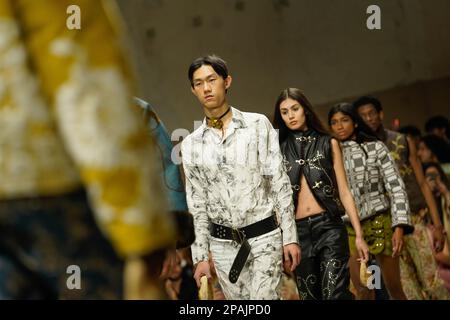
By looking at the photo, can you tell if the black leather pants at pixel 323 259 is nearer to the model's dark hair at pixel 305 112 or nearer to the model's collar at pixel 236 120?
the model's dark hair at pixel 305 112

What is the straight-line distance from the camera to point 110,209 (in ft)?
3.33

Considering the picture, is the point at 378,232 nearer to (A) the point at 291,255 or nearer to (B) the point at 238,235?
(A) the point at 291,255

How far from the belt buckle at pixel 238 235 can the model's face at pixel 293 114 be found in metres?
0.70

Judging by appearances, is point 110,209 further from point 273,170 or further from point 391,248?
point 391,248

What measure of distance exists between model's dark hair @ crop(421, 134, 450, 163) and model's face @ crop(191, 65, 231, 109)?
131cm

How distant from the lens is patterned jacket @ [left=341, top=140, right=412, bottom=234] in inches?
167

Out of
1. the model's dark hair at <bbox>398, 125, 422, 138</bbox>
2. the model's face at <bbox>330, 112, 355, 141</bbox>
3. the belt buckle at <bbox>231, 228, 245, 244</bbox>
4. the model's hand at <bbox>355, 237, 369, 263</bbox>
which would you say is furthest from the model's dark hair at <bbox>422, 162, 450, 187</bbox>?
the belt buckle at <bbox>231, 228, 245, 244</bbox>

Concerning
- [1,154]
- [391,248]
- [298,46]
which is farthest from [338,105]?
[1,154]

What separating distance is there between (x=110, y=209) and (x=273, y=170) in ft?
7.97

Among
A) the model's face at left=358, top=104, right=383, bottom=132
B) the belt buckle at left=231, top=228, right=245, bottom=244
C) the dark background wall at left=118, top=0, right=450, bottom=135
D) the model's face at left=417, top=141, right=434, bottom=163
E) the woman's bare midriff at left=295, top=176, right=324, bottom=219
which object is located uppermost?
the dark background wall at left=118, top=0, right=450, bottom=135

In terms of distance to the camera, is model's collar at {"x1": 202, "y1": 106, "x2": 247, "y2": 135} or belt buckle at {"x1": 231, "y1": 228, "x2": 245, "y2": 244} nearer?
belt buckle at {"x1": 231, "y1": 228, "x2": 245, "y2": 244}

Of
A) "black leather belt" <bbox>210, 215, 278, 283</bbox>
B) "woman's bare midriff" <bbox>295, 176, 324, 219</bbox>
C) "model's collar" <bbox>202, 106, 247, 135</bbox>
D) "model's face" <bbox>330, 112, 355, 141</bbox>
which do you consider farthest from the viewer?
"model's face" <bbox>330, 112, 355, 141</bbox>

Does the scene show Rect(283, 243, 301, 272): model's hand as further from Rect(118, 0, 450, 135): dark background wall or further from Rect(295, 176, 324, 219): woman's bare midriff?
Rect(118, 0, 450, 135): dark background wall

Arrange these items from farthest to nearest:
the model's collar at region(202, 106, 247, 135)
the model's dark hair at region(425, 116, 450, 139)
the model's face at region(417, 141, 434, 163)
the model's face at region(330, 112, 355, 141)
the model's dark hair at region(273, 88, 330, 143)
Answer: the model's face at region(417, 141, 434, 163) → the model's dark hair at region(425, 116, 450, 139) → the model's face at region(330, 112, 355, 141) → the model's dark hair at region(273, 88, 330, 143) → the model's collar at region(202, 106, 247, 135)
